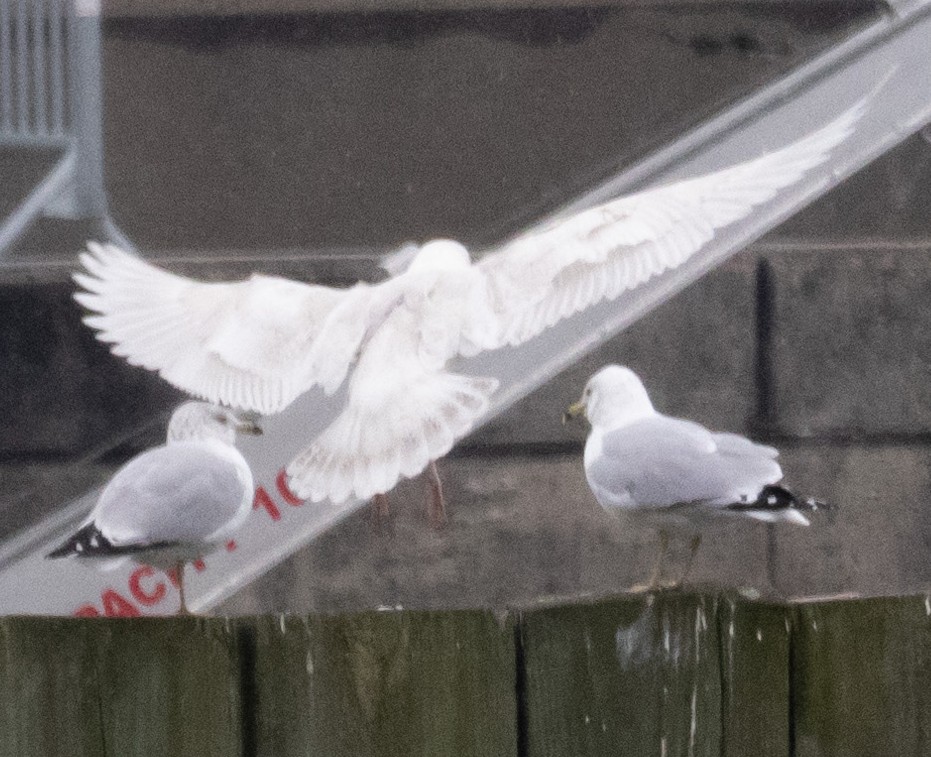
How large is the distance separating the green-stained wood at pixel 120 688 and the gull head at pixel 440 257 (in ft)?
4.97

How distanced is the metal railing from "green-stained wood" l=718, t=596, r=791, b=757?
1.77m

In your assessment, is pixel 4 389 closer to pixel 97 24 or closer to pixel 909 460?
pixel 97 24

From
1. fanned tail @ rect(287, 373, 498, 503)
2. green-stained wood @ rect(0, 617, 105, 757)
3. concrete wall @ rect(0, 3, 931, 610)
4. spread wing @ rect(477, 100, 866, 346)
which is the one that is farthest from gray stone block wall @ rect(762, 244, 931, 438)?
green-stained wood @ rect(0, 617, 105, 757)

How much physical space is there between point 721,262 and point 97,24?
3.37 ft

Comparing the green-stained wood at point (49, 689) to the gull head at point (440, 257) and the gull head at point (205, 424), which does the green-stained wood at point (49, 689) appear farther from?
the gull head at point (440, 257)

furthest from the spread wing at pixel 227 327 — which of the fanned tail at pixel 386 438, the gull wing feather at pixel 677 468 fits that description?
the gull wing feather at pixel 677 468

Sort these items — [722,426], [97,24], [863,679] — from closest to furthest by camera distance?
[863,679]
[97,24]
[722,426]

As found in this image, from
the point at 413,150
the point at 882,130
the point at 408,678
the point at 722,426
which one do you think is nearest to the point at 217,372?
A: the point at 413,150

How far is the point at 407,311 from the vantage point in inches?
106

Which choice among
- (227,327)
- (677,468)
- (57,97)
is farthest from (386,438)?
(677,468)

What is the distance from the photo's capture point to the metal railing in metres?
2.61

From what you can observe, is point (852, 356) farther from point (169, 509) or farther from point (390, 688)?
point (390, 688)

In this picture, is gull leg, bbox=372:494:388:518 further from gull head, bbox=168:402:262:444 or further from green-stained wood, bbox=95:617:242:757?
green-stained wood, bbox=95:617:242:757

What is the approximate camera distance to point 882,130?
9.08ft
